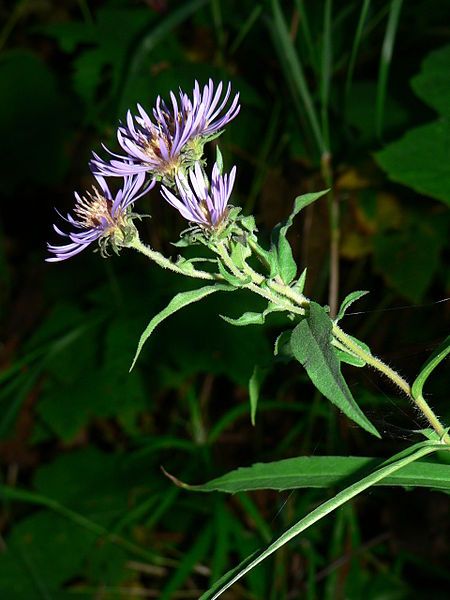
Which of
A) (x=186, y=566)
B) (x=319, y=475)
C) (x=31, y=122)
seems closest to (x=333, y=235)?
(x=186, y=566)

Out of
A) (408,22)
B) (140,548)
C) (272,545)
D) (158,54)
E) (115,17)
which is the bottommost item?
(140,548)

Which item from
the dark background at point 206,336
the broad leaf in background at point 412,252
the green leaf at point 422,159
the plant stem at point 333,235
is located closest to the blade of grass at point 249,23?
the dark background at point 206,336

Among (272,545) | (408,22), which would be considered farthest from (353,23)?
(272,545)

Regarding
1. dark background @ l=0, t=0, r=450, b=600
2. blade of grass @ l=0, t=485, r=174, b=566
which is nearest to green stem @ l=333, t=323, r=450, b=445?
dark background @ l=0, t=0, r=450, b=600

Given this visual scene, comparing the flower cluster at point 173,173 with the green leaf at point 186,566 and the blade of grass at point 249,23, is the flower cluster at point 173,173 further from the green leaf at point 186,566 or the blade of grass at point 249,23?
the green leaf at point 186,566

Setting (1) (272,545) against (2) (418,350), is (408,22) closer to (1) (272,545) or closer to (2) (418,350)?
(2) (418,350)
